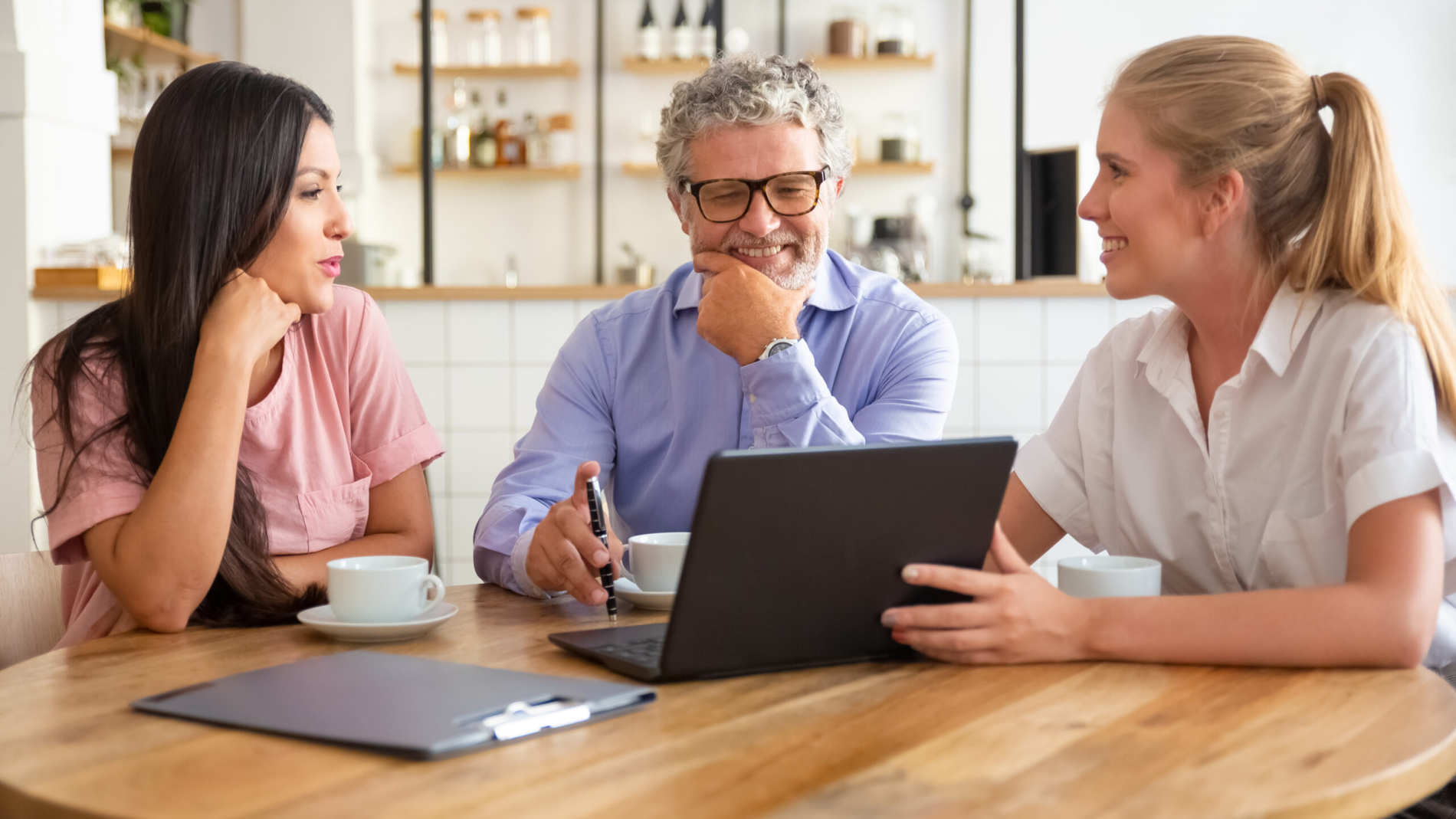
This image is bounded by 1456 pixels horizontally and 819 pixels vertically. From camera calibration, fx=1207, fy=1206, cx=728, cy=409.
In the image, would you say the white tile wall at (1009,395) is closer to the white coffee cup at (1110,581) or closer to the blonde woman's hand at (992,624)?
the white coffee cup at (1110,581)

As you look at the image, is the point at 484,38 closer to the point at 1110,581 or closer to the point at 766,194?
the point at 766,194

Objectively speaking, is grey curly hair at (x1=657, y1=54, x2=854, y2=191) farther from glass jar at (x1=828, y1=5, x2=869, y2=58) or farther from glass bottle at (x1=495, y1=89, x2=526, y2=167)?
glass bottle at (x1=495, y1=89, x2=526, y2=167)

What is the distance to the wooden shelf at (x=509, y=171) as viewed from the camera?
5.60 m

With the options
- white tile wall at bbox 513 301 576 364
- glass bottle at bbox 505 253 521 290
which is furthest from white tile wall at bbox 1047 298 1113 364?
glass bottle at bbox 505 253 521 290

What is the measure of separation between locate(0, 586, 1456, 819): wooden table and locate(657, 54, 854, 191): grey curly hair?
812 mm

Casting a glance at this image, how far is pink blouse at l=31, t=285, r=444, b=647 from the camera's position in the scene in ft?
4.13

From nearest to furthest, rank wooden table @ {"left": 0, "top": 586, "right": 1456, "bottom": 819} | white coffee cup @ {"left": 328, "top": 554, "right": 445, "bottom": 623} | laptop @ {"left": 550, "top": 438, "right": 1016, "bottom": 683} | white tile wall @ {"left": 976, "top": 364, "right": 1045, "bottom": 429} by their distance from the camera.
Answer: wooden table @ {"left": 0, "top": 586, "right": 1456, "bottom": 819}
laptop @ {"left": 550, "top": 438, "right": 1016, "bottom": 683}
white coffee cup @ {"left": 328, "top": 554, "right": 445, "bottom": 623}
white tile wall @ {"left": 976, "top": 364, "right": 1045, "bottom": 429}

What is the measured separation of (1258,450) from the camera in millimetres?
1218

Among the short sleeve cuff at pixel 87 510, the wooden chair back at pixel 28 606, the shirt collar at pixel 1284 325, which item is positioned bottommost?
the wooden chair back at pixel 28 606

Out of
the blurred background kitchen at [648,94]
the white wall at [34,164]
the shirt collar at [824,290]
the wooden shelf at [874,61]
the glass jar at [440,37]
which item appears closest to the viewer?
the shirt collar at [824,290]

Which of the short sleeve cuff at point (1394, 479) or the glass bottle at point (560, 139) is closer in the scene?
the short sleeve cuff at point (1394, 479)

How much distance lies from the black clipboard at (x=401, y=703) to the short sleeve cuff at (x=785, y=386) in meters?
0.54

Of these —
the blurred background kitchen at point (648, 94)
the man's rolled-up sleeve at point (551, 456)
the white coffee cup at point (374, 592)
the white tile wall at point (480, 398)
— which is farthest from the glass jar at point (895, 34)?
the white coffee cup at point (374, 592)

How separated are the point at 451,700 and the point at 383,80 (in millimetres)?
5427
